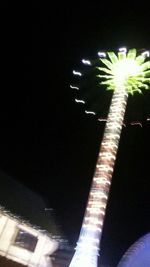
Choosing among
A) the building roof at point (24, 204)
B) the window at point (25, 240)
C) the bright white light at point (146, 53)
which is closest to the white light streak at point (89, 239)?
the building roof at point (24, 204)

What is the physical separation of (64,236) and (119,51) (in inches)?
483

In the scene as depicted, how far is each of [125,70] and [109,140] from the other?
182 inches

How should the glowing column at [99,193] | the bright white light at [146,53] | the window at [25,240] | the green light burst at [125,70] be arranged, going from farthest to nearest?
1. the window at [25,240]
2. the green light burst at [125,70]
3. the bright white light at [146,53]
4. the glowing column at [99,193]

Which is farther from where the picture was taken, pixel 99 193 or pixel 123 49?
pixel 123 49

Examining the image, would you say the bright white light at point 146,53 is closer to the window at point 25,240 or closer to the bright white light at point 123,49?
the bright white light at point 123,49

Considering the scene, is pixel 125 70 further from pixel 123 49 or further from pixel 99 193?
pixel 99 193

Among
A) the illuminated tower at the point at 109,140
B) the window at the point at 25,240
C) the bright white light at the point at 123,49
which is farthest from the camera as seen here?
the window at the point at 25,240

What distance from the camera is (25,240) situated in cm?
2530

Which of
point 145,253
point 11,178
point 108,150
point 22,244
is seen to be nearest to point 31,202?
point 11,178

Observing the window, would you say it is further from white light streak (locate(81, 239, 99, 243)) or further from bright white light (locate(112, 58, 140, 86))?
bright white light (locate(112, 58, 140, 86))

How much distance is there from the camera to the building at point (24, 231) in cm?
2428

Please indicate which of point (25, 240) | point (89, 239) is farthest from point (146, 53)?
point (25, 240)

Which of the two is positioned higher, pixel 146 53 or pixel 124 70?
pixel 146 53

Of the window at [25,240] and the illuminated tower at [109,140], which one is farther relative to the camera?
the window at [25,240]
